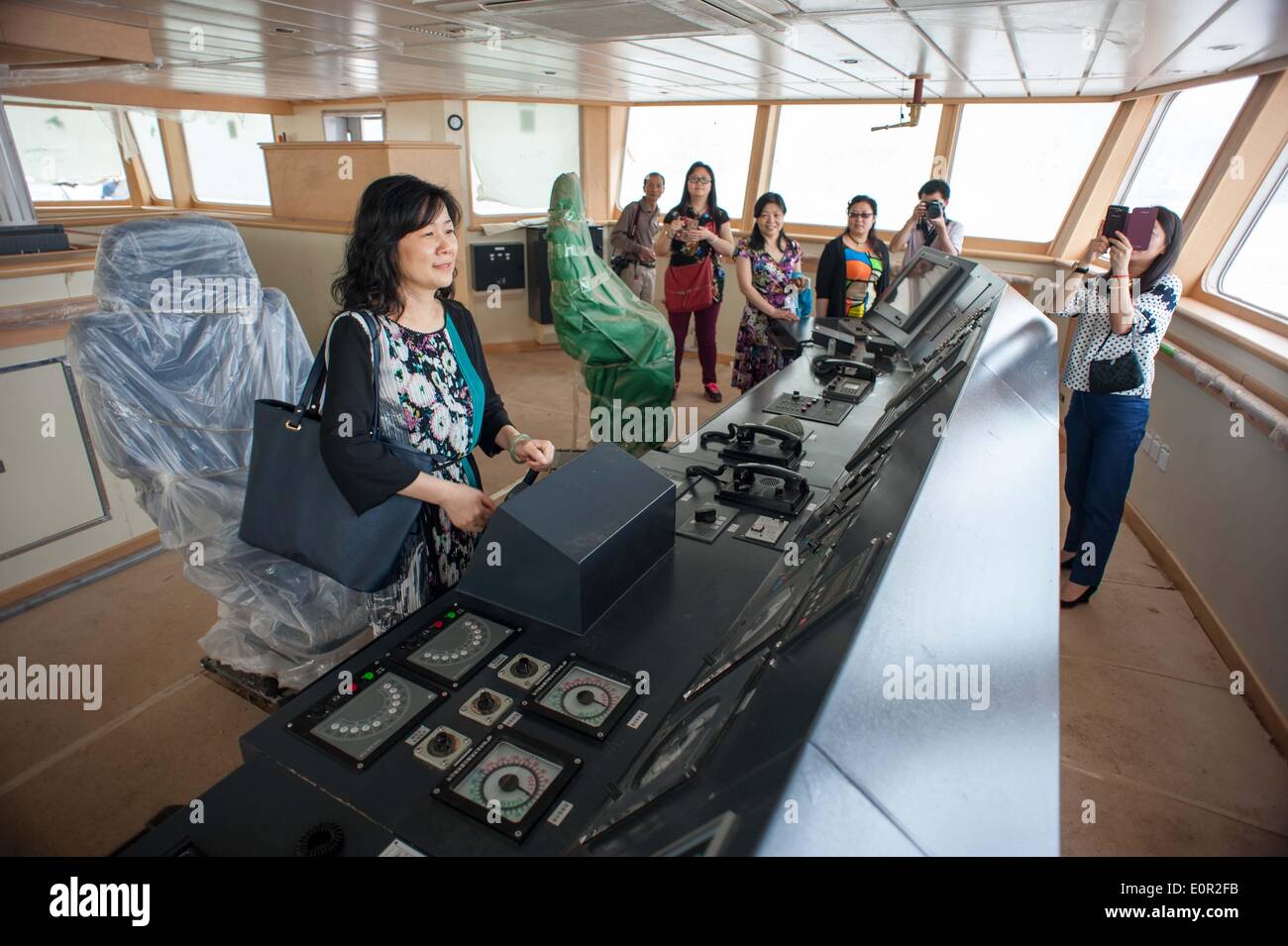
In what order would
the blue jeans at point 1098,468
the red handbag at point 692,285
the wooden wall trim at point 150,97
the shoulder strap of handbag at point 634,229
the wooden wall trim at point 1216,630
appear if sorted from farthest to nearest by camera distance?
1. the wooden wall trim at point 150,97
2. the shoulder strap of handbag at point 634,229
3. the red handbag at point 692,285
4. the blue jeans at point 1098,468
5. the wooden wall trim at point 1216,630

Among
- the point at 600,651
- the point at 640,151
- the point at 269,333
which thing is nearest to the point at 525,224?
the point at 640,151

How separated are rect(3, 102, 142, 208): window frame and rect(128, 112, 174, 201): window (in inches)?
6.0

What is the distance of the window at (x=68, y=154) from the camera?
22.4ft

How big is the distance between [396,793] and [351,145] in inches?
159

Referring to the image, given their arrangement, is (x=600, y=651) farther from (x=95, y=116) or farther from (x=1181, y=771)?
(x=95, y=116)

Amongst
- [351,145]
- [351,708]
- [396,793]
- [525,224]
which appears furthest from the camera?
[525,224]

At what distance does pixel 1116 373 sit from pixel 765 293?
5.24 ft

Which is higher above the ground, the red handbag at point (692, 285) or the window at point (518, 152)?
the window at point (518, 152)

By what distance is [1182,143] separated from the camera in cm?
442

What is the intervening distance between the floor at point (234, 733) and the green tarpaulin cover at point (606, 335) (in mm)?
1821

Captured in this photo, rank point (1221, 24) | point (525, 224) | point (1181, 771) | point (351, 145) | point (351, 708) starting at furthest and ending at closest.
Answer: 1. point (525, 224)
2. point (351, 145)
3. point (1221, 24)
4. point (1181, 771)
5. point (351, 708)

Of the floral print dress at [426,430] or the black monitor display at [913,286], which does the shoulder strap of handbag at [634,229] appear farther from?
the floral print dress at [426,430]

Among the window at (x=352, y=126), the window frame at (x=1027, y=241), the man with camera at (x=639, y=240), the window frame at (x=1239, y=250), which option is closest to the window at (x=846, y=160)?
the window frame at (x=1027, y=241)

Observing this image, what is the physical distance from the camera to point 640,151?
7.06m
